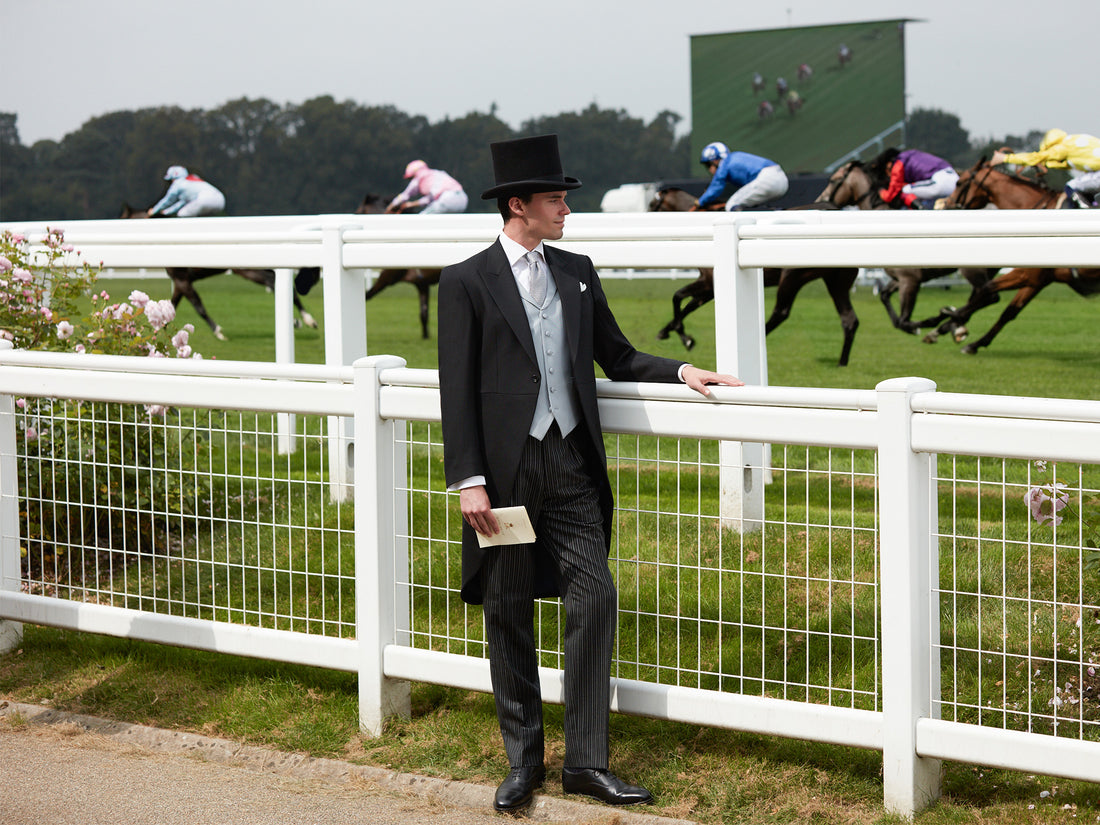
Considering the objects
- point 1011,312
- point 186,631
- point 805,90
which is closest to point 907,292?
point 1011,312

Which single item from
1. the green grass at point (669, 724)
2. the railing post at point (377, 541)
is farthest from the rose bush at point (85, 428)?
the railing post at point (377, 541)

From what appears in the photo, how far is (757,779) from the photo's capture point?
371 centimetres

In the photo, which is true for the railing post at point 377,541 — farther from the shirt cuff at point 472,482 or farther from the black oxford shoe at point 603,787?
the black oxford shoe at point 603,787

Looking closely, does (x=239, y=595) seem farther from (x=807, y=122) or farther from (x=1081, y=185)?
(x=807, y=122)

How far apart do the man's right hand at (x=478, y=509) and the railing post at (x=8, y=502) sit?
211 cm

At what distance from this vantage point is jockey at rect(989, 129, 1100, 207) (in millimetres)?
13312

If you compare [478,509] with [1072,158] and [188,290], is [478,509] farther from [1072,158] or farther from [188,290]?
[188,290]

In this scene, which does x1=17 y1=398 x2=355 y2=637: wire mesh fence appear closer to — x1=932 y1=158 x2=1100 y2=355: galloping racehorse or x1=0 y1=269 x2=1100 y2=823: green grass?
x1=0 y1=269 x2=1100 y2=823: green grass

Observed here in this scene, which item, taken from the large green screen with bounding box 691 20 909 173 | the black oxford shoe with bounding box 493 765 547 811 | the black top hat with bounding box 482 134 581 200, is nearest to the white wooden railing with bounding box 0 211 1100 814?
the black oxford shoe with bounding box 493 765 547 811

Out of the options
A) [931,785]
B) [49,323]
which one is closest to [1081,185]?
[49,323]

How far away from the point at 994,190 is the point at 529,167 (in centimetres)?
1123

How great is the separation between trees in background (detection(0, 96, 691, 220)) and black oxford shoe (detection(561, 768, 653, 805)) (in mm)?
61478

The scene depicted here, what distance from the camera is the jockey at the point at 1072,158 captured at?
13.3 meters

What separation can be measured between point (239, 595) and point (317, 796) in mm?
1540
